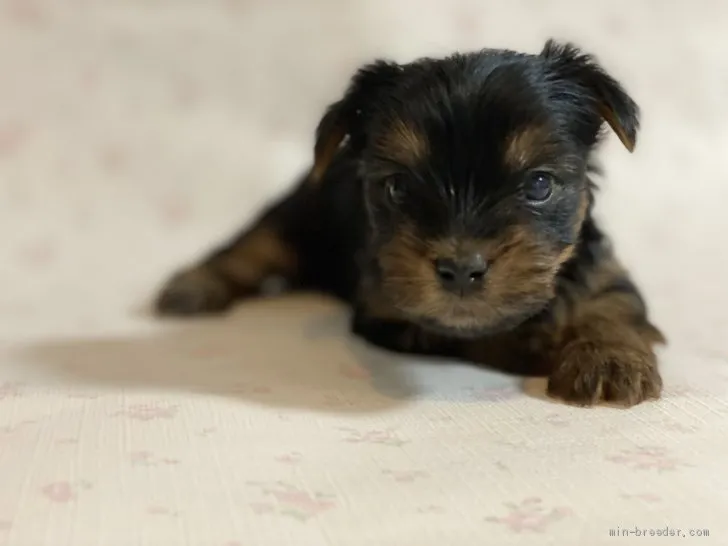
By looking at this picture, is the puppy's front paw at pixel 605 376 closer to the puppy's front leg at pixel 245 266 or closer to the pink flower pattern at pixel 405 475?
the pink flower pattern at pixel 405 475

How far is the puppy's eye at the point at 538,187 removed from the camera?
85.6 inches

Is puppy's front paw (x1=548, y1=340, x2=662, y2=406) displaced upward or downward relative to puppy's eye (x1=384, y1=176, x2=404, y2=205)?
downward

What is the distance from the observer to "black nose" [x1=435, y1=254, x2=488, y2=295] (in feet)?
6.51

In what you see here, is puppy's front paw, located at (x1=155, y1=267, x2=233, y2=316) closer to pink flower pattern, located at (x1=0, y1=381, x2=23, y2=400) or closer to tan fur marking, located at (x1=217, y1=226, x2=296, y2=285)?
tan fur marking, located at (x1=217, y1=226, x2=296, y2=285)

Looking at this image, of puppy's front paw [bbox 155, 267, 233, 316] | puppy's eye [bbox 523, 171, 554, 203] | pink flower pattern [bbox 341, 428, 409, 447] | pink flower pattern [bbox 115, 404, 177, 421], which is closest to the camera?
pink flower pattern [bbox 341, 428, 409, 447]

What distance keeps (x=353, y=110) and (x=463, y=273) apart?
69 centimetres

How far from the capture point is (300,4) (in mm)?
3861

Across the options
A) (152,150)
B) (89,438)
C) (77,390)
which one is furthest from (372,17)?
(89,438)

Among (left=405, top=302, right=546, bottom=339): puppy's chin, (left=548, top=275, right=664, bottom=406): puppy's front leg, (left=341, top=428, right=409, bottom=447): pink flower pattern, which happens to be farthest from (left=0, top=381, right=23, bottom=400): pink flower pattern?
(left=548, top=275, right=664, bottom=406): puppy's front leg

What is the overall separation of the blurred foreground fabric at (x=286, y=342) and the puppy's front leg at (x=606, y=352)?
0.19 ft

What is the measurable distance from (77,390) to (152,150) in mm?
1823

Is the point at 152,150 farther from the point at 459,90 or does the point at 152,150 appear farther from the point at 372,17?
the point at 459,90

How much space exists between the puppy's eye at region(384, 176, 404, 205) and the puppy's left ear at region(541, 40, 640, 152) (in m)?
0.46

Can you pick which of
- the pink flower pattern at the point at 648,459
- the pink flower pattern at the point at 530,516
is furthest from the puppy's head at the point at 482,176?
the pink flower pattern at the point at 530,516
